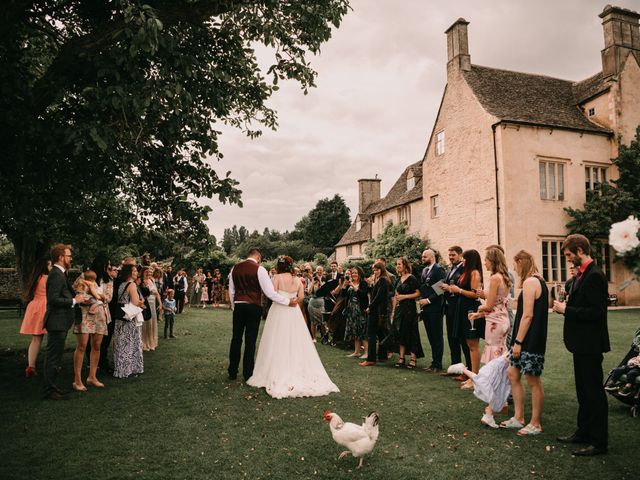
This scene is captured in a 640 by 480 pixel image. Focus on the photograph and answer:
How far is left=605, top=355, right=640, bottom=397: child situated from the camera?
243 inches

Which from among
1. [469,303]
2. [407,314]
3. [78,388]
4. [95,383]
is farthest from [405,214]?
[78,388]

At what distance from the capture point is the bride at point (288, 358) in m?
7.43

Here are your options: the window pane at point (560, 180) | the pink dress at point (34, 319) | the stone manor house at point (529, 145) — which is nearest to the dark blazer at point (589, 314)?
the pink dress at point (34, 319)

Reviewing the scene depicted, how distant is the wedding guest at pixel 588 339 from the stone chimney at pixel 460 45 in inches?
939

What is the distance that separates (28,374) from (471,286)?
8337 millimetres

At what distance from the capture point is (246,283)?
26.9 ft

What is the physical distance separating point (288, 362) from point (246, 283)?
5.28ft

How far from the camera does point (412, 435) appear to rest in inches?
214

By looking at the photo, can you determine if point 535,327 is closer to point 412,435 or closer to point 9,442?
point 412,435

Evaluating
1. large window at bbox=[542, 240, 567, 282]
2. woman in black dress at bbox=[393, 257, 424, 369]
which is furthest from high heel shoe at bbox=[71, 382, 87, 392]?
large window at bbox=[542, 240, 567, 282]

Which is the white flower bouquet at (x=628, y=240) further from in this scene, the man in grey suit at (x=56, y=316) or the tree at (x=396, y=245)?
the tree at (x=396, y=245)

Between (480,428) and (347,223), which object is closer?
(480,428)

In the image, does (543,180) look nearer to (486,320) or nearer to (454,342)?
(454,342)

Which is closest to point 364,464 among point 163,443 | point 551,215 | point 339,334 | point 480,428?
point 480,428
